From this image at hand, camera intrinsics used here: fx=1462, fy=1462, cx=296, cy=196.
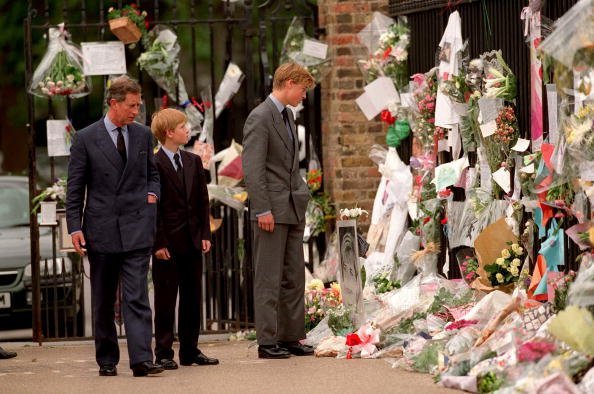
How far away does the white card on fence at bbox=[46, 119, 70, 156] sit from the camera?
12297 millimetres

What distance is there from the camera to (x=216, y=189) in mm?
12469

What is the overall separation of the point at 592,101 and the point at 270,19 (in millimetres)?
4741

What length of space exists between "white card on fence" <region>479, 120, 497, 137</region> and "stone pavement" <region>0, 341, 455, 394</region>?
1.86 metres

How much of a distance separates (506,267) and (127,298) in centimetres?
256

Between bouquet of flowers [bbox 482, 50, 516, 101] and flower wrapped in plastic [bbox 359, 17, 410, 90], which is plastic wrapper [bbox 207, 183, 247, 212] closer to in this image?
flower wrapped in plastic [bbox 359, 17, 410, 90]

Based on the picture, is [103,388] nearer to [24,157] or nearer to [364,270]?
[364,270]

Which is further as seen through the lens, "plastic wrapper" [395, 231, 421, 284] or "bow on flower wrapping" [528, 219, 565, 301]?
"plastic wrapper" [395, 231, 421, 284]

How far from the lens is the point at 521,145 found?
10.0m

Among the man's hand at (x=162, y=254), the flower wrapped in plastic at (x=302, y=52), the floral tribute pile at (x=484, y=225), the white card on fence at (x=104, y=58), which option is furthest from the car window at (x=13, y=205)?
the man's hand at (x=162, y=254)

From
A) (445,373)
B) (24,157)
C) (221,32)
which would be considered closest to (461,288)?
(445,373)

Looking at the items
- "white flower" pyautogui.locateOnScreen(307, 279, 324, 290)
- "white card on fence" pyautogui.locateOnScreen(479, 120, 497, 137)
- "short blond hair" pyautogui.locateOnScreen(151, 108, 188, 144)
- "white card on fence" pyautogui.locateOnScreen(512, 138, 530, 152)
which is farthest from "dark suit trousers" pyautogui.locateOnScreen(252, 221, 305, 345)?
"white card on fence" pyautogui.locateOnScreen(512, 138, 530, 152)

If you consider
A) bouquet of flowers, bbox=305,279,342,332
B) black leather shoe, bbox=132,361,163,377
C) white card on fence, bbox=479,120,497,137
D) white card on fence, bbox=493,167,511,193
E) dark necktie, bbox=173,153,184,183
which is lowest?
black leather shoe, bbox=132,361,163,377

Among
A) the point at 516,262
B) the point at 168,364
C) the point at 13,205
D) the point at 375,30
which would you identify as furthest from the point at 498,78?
the point at 13,205

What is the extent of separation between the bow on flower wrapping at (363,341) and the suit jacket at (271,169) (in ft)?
2.97
